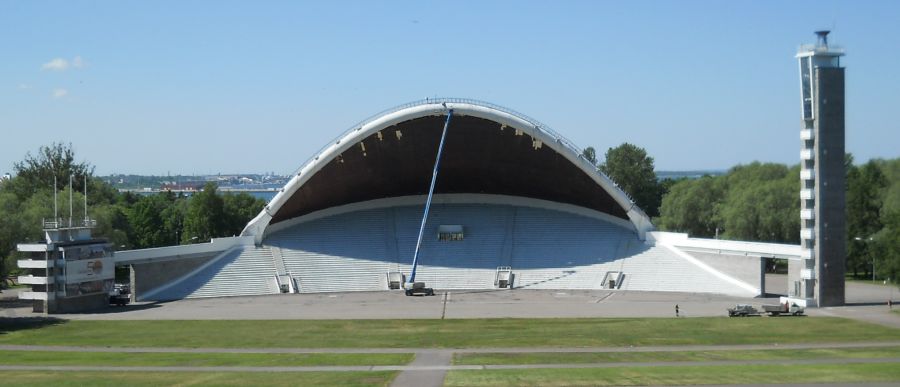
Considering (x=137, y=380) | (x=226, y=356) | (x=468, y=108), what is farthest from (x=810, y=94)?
(x=137, y=380)

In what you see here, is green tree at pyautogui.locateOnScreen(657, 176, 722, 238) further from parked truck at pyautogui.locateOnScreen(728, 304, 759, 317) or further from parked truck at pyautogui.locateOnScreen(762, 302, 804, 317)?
parked truck at pyautogui.locateOnScreen(728, 304, 759, 317)

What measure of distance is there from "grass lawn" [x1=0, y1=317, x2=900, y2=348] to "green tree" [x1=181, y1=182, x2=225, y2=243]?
51.6 metres

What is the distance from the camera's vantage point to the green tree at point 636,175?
13038 centimetres

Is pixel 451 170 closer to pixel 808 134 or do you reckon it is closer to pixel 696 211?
pixel 808 134

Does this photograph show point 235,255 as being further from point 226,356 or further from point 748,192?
point 748,192

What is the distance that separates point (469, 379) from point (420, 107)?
115 ft

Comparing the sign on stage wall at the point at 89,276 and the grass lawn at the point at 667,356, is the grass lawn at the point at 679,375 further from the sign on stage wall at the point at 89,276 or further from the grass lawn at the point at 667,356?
the sign on stage wall at the point at 89,276

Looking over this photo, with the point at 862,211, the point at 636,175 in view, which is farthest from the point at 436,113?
the point at 636,175

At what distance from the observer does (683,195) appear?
102m

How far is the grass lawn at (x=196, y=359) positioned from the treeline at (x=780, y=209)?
32438 millimetres

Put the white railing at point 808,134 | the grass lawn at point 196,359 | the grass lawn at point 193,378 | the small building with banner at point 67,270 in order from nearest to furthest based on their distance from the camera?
1. the grass lawn at point 193,378
2. the grass lawn at point 196,359
3. the white railing at point 808,134
4. the small building with banner at point 67,270

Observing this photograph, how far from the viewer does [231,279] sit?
6506 centimetres

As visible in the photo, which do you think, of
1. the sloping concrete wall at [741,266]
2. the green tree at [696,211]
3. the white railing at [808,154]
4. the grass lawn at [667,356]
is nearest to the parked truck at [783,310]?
the white railing at [808,154]

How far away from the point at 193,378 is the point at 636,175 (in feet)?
341
